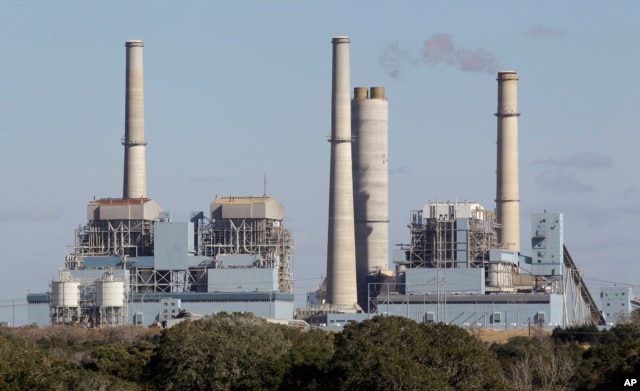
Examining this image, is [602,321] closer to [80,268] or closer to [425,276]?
[425,276]

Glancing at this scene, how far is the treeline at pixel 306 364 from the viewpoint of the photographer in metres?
55.9

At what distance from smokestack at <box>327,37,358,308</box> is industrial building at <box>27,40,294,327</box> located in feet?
12.9

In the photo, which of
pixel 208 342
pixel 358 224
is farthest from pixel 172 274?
pixel 208 342

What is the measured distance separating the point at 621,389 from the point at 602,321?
71048mm

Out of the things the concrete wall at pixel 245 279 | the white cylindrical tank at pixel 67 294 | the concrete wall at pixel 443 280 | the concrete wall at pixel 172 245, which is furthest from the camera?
the concrete wall at pixel 443 280

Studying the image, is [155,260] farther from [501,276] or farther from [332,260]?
[501,276]

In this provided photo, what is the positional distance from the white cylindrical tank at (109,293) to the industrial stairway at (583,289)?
1315 inches

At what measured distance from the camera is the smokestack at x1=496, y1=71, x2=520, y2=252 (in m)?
126

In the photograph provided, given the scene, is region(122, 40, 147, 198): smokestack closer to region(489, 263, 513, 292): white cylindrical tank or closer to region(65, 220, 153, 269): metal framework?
region(65, 220, 153, 269): metal framework

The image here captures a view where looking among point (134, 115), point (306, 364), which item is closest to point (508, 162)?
point (134, 115)

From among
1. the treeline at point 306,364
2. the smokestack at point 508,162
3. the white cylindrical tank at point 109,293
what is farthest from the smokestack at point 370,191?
the treeline at point 306,364

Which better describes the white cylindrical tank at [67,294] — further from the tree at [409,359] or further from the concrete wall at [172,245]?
the tree at [409,359]

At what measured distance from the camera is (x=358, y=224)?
437ft

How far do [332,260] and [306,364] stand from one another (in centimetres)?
6415
